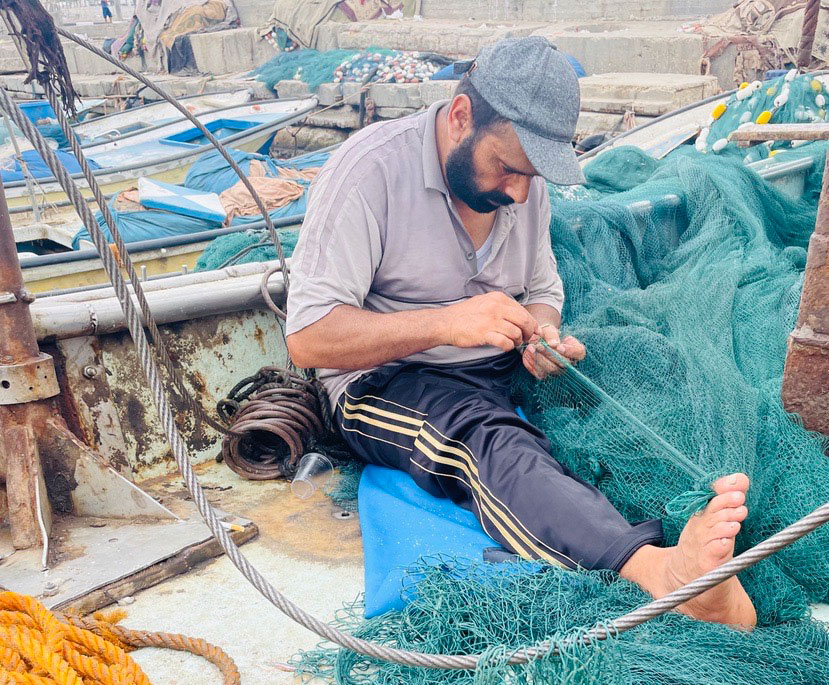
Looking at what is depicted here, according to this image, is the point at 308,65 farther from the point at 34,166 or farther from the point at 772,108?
the point at 772,108

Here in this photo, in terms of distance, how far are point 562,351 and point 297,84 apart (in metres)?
19.0

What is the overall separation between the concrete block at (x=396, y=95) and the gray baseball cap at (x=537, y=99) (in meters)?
15.9

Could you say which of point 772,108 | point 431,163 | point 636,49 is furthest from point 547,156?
point 636,49

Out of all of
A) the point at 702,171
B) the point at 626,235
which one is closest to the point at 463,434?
the point at 626,235

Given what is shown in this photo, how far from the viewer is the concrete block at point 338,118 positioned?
745 inches

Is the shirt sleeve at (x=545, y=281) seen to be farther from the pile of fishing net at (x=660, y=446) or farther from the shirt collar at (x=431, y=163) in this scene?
the shirt collar at (x=431, y=163)

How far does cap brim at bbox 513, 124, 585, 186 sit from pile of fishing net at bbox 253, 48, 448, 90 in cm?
1697

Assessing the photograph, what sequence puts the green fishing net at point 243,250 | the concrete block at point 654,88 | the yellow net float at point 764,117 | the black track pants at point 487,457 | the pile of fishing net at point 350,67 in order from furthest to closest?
the pile of fishing net at point 350,67, the concrete block at point 654,88, the yellow net float at point 764,117, the green fishing net at point 243,250, the black track pants at point 487,457

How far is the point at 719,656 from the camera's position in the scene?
1796 millimetres

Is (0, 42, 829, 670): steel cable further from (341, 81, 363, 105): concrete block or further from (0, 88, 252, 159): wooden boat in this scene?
(341, 81, 363, 105): concrete block

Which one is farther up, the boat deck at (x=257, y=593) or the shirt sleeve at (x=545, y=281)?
the shirt sleeve at (x=545, y=281)

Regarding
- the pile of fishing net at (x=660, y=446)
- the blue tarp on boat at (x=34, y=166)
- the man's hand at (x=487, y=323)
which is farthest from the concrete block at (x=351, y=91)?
the man's hand at (x=487, y=323)

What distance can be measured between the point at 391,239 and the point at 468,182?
12.3 inches

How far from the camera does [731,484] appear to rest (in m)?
1.80
